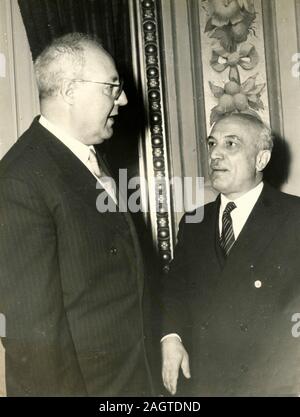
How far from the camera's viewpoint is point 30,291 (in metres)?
1.09

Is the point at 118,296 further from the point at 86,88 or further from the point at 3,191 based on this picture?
the point at 86,88

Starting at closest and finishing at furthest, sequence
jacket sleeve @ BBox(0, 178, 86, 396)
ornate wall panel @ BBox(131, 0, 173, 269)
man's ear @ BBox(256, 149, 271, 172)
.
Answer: jacket sleeve @ BBox(0, 178, 86, 396) < man's ear @ BBox(256, 149, 271, 172) < ornate wall panel @ BBox(131, 0, 173, 269)

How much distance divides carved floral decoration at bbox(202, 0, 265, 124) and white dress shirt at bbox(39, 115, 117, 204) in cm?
132

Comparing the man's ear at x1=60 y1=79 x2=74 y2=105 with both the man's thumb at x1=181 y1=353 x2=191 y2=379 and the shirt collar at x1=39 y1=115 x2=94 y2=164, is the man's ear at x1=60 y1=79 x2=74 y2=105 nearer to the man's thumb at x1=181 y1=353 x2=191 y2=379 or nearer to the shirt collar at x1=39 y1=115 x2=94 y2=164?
the shirt collar at x1=39 y1=115 x2=94 y2=164

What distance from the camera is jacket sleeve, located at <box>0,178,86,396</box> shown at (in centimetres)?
108

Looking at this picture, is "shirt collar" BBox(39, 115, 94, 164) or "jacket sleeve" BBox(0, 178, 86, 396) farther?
"shirt collar" BBox(39, 115, 94, 164)

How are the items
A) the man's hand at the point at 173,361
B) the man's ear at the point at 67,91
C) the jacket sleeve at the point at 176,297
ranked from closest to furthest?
1. the man's ear at the point at 67,91
2. the man's hand at the point at 173,361
3. the jacket sleeve at the point at 176,297

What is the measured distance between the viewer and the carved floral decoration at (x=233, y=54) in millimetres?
2520

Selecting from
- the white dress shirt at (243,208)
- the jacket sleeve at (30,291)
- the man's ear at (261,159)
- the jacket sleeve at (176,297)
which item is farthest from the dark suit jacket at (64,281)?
the man's ear at (261,159)

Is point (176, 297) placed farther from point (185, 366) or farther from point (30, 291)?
point (30, 291)

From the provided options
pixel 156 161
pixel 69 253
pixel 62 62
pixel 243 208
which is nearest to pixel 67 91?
pixel 62 62

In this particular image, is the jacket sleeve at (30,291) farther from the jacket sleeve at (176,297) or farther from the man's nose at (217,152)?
the man's nose at (217,152)

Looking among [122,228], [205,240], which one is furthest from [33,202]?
[205,240]

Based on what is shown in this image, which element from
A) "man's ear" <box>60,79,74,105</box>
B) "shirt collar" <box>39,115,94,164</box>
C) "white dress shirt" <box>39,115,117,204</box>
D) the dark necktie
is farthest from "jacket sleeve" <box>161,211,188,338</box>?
"man's ear" <box>60,79,74,105</box>
